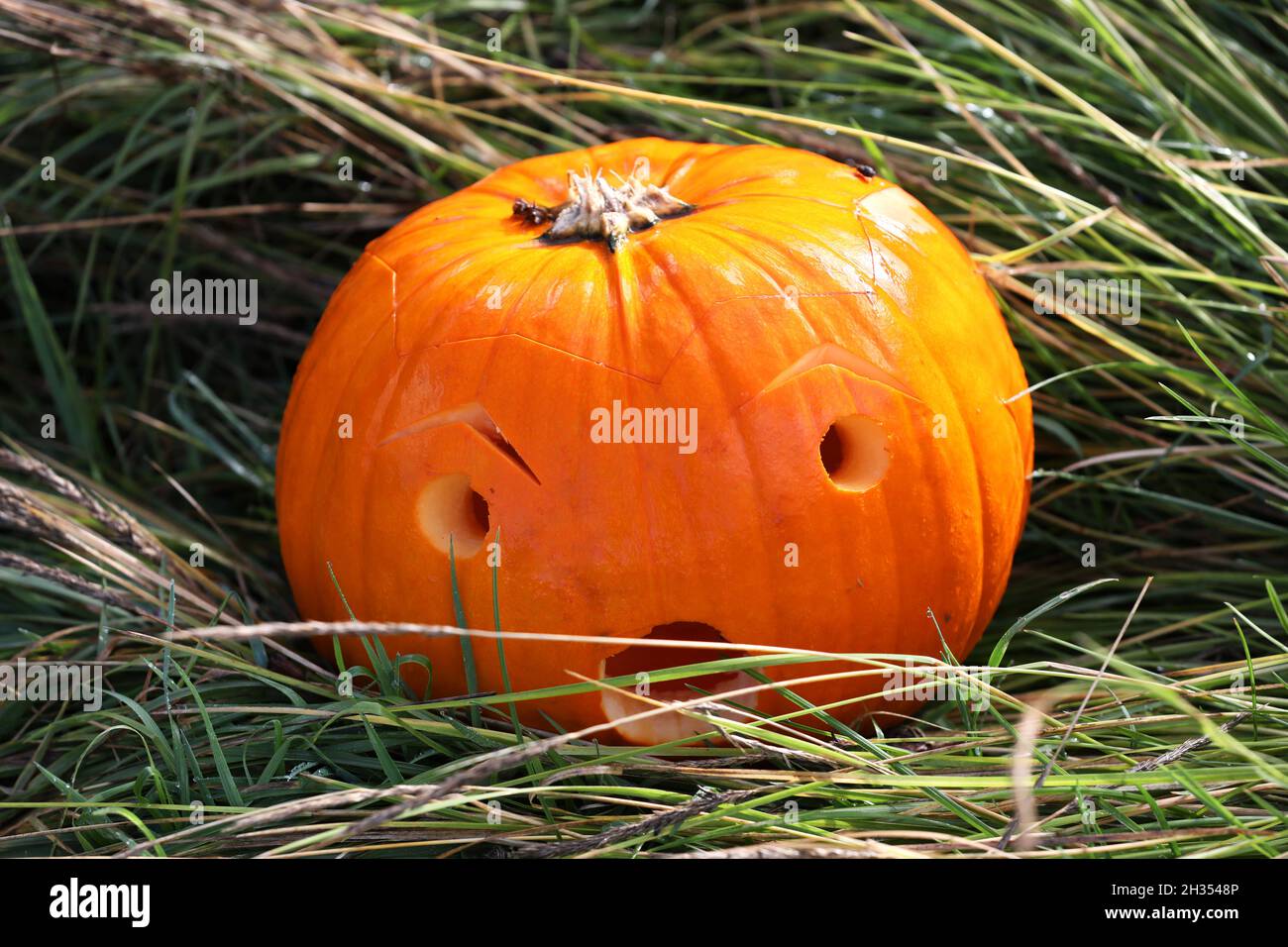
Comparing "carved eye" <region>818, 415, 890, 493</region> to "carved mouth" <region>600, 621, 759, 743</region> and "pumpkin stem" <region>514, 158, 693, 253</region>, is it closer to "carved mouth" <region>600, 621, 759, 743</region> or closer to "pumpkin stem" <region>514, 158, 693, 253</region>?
"carved mouth" <region>600, 621, 759, 743</region>

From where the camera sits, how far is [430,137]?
9.50 ft

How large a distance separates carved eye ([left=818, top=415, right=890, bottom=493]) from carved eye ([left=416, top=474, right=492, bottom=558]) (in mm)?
518

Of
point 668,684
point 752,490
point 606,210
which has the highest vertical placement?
point 606,210

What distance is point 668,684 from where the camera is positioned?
1.80 meters

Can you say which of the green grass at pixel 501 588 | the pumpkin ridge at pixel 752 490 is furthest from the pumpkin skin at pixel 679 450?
the green grass at pixel 501 588

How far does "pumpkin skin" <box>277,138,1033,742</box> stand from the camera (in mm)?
1688

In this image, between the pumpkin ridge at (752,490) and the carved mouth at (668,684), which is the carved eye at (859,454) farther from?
the carved mouth at (668,684)

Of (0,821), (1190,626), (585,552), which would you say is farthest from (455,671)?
(1190,626)

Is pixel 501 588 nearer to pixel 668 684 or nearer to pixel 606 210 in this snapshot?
pixel 668 684

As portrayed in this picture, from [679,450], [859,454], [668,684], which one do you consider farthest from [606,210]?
[668,684]

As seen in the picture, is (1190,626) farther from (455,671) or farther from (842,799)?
(455,671)

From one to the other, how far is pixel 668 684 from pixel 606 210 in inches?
28.5

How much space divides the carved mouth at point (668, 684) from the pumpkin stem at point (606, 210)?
58cm

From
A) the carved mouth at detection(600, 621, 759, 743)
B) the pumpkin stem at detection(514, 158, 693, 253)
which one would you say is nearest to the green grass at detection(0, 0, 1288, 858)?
the carved mouth at detection(600, 621, 759, 743)
